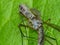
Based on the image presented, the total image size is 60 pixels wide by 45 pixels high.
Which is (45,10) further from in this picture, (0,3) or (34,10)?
(0,3)

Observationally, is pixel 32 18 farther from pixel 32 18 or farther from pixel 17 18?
pixel 17 18

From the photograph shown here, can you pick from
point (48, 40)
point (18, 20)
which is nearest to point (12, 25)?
point (18, 20)

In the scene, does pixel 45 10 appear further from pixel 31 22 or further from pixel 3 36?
pixel 3 36

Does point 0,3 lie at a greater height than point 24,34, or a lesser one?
greater

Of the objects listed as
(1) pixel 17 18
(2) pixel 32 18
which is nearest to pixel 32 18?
(2) pixel 32 18

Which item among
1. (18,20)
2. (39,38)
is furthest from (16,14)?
(39,38)

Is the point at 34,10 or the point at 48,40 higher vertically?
the point at 34,10
